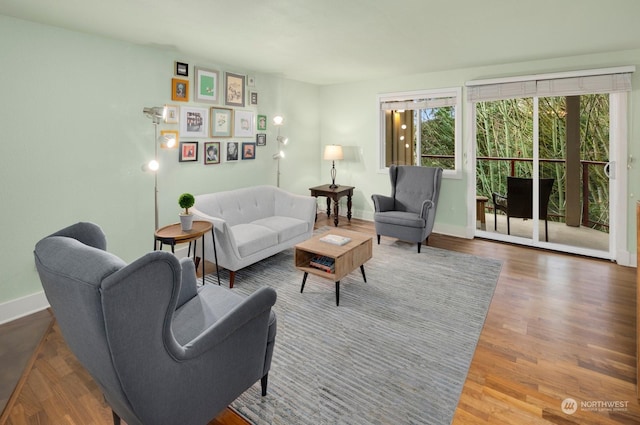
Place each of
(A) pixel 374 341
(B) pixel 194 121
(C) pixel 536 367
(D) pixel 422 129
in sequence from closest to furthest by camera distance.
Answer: (C) pixel 536 367 < (A) pixel 374 341 < (B) pixel 194 121 < (D) pixel 422 129

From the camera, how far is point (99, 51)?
3.33m

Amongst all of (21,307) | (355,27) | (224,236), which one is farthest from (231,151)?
(21,307)

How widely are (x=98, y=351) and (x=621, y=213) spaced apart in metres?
5.18

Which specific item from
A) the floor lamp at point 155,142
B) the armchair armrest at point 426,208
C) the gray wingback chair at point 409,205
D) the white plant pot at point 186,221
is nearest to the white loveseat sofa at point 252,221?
the white plant pot at point 186,221

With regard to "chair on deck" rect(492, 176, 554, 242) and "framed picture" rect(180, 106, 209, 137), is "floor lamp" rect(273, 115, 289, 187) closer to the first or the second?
"framed picture" rect(180, 106, 209, 137)

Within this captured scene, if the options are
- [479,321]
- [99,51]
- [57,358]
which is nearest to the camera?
[57,358]

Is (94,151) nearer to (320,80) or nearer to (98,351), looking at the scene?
(98,351)

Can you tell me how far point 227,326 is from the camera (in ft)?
5.00

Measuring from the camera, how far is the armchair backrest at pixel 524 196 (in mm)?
4602

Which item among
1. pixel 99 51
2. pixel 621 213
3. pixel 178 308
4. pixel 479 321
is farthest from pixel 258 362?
pixel 621 213

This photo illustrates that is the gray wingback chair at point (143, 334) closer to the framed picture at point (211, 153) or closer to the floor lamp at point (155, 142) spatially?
the floor lamp at point (155, 142)

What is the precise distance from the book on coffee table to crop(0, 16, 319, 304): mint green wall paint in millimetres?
1939

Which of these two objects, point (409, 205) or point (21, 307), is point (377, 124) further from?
point (21, 307)

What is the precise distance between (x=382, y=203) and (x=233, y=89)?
8.46 ft
